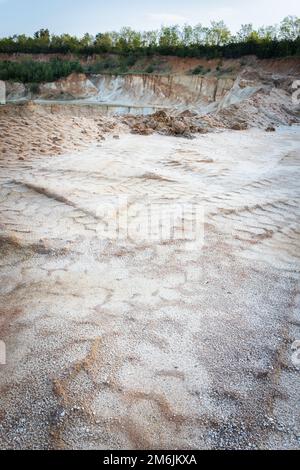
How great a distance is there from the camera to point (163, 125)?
8.53 metres

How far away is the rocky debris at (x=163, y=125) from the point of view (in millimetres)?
8023

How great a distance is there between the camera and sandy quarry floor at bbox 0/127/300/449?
1412 mm

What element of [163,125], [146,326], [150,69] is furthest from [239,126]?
[150,69]

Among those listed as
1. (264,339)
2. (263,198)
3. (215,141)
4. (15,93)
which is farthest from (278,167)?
(15,93)

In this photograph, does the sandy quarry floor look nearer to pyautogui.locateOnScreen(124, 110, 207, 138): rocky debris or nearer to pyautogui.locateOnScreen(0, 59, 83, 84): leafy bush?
pyautogui.locateOnScreen(124, 110, 207, 138): rocky debris

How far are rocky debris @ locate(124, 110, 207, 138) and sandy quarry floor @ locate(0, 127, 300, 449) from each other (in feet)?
15.2

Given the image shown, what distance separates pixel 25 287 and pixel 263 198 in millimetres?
2872

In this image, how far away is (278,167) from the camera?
5.34m

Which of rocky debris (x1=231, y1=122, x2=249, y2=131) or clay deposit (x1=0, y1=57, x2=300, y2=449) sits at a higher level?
rocky debris (x1=231, y1=122, x2=249, y2=131)

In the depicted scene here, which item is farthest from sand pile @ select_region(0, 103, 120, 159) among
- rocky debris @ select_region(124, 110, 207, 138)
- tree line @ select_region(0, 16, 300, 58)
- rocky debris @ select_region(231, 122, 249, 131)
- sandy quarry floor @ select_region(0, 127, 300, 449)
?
tree line @ select_region(0, 16, 300, 58)

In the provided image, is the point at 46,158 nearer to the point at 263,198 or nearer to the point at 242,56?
the point at 263,198

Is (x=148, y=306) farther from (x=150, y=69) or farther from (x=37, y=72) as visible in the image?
(x=37, y=72)

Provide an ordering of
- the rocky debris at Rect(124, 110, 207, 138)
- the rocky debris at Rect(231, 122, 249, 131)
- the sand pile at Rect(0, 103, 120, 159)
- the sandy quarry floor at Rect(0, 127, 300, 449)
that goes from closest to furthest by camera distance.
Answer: the sandy quarry floor at Rect(0, 127, 300, 449) → the sand pile at Rect(0, 103, 120, 159) → the rocky debris at Rect(124, 110, 207, 138) → the rocky debris at Rect(231, 122, 249, 131)

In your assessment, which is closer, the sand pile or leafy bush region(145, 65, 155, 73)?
the sand pile
